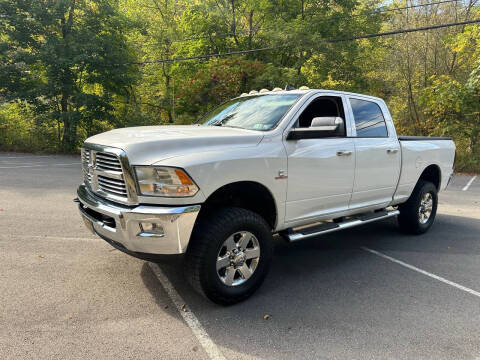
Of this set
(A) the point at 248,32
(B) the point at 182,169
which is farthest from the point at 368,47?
(B) the point at 182,169

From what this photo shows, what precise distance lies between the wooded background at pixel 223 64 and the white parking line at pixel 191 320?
48.8 ft

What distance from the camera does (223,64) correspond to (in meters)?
18.1

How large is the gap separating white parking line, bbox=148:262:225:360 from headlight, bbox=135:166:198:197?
1105 mm

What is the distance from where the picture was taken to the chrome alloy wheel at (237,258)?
317 centimetres

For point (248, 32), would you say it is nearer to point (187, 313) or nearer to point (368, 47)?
point (368, 47)

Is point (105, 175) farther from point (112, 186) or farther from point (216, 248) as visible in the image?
point (216, 248)

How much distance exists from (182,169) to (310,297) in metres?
1.82

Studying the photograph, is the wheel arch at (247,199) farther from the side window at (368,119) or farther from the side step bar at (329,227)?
the side window at (368,119)

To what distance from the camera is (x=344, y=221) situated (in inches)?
172

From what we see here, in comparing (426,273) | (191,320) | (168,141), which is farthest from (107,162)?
(426,273)

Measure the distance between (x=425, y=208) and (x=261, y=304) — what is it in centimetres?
380

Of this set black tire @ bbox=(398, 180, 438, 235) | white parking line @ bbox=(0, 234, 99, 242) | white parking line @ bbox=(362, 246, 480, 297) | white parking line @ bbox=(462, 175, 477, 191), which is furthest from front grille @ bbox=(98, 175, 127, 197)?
white parking line @ bbox=(462, 175, 477, 191)

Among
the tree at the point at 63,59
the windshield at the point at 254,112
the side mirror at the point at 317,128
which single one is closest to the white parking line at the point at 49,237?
the windshield at the point at 254,112

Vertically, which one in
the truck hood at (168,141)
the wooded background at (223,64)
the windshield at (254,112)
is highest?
the wooded background at (223,64)
